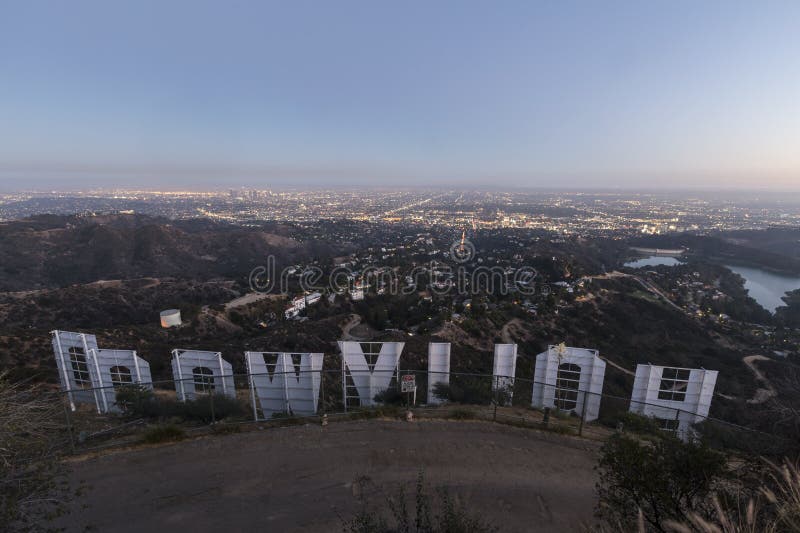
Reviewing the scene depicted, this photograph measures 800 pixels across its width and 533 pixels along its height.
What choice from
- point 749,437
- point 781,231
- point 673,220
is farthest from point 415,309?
point 673,220

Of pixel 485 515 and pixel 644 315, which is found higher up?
pixel 485 515

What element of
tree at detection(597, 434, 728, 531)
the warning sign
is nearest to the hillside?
the warning sign

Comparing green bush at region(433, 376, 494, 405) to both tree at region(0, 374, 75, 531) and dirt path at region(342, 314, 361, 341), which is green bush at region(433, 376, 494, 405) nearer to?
tree at region(0, 374, 75, 531)

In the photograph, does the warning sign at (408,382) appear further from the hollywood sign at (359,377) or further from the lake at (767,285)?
the lake at (767,285)

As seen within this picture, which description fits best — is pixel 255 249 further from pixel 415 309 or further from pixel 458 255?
pixel 415 309

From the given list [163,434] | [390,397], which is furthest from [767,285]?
[163,434]

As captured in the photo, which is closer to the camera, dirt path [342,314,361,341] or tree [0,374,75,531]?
tree [0,374,75,531]
